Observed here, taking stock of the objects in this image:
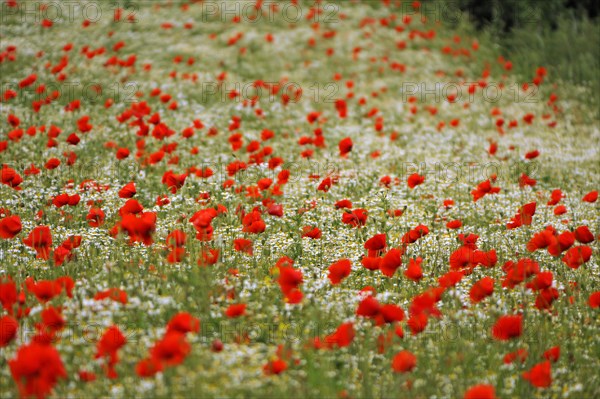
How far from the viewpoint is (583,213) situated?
5.69m

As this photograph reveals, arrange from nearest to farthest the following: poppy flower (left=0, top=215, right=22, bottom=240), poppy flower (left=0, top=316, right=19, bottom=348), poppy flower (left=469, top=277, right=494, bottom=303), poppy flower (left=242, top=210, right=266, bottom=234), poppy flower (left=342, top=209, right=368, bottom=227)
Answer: poppy flower (left=0, top=316, right=19, bottom=348)
poppy flower (left=469, top=277, right=494, bottom=303)
poppy flower (left=0, top=215, right=22, bottom=240)
poppy flower (left=242, top=210, right=266, bottom=234)
poppy flower (left=342, top=209, right=368, bottom=227)

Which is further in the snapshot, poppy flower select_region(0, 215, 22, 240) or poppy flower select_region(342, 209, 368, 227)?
poppy flower select_region(342, 209, 368, 227)

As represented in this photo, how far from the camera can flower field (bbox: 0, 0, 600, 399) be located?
2781 millimetres

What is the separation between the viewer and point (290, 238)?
4676mm

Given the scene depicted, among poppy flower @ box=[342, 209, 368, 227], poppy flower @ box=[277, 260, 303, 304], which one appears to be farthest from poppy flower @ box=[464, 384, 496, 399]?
poppy flower @ box=[342, 209, 368, 227]

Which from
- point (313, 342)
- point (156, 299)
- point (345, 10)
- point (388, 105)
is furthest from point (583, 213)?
point (345, 10)

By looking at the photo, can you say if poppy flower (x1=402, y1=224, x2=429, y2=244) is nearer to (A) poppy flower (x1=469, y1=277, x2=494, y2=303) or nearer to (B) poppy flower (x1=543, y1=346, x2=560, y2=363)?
(A) poppy flower (x1=469, y1=277, x2=494, y2=303)

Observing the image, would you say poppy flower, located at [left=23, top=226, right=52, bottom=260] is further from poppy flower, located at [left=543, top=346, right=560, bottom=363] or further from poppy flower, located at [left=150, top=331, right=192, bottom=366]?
poppy flower, located at [left=543, top=346, right=560, bottom=363]

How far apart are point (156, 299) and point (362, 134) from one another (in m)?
6.42

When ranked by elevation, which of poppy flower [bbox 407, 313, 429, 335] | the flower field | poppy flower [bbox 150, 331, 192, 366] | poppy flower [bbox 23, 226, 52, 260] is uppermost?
poppy flower [bbox 150, 331, 192, 366]

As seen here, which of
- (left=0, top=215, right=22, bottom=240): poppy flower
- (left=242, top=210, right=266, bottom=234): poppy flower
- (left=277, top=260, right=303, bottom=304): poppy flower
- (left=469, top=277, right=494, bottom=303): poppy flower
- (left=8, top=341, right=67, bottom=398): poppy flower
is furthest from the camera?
(left=242, top=210, right=266, bottom=234): poppy flower

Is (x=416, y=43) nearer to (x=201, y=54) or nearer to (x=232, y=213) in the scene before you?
(x=201, y=54)

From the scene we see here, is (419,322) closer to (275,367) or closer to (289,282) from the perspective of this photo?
(289,282)

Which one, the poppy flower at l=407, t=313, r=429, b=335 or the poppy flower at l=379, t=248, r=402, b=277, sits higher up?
the poppy flower at l=379, t=248, r=402, b=277
